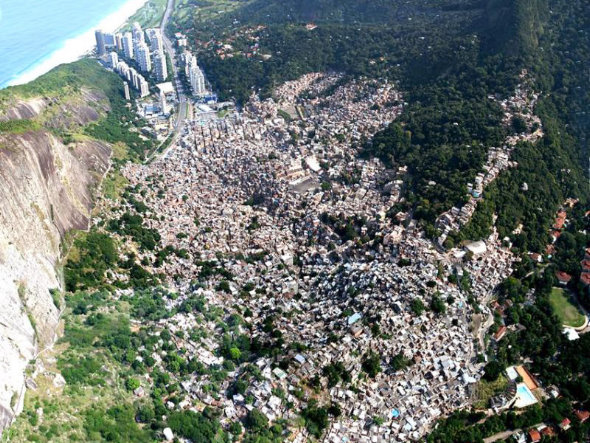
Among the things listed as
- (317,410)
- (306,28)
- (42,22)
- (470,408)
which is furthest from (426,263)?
(42,22)

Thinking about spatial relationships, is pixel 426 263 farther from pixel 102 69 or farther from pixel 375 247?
pixel 102 69

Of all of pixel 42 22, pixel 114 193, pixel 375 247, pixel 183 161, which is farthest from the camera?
pixel 42 22

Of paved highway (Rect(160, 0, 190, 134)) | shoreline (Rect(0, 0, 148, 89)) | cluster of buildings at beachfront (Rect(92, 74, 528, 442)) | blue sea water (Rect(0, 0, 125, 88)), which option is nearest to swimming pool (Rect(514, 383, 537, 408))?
cluster of buildings at beachfront (Rect(92, 74, 528, 442))

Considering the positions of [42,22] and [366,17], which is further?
[42,22]

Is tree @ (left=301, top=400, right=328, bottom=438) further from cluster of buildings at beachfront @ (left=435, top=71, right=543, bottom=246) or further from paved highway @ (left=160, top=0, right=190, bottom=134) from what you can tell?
paved highway @ (left=160, top=0, right=190, bottom=134)

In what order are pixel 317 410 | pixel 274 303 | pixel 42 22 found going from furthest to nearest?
pixel 42 22, pixel 274 303, pixel 317 410

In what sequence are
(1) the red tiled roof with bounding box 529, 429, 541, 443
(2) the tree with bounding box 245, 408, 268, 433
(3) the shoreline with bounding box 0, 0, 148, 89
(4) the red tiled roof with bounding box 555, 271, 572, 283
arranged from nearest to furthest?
(2) the tree with bounding box 245, 408, 268, 433 < (1) the red tiled roof with bounding box 529, 429, 541, 443 < (4) the red tiled roof with bounding box 555, 271, 572, 283 < (3) the shoreline with bounding box 0, 0, 148, 89

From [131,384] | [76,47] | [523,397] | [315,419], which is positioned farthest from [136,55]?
[523,397]
